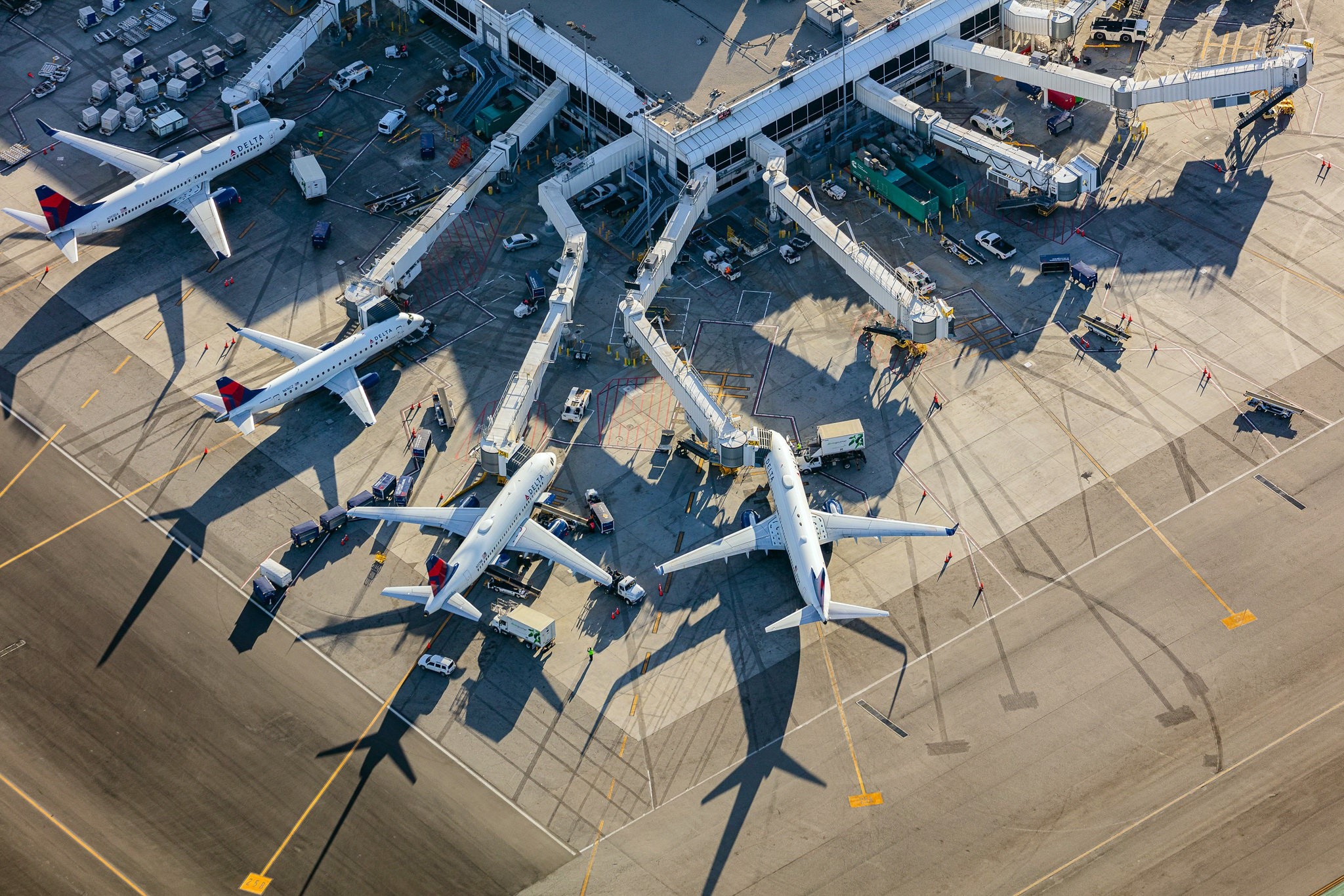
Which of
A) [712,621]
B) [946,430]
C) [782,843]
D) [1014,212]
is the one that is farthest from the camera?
[1014,212]

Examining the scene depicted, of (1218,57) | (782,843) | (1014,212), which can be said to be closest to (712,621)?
(782,843)

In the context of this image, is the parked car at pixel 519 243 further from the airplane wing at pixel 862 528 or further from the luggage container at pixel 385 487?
the airplane wing at pixel 862 528

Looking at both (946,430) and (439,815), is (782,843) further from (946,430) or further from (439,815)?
(946,430)

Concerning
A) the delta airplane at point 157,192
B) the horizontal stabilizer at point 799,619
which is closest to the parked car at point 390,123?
the delta airplane at point 157,192

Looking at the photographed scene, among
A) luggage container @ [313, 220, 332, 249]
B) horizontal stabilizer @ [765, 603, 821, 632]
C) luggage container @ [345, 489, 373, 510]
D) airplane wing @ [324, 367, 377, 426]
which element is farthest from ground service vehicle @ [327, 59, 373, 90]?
horizontal stabilizer @ [765, 603, 821, 632]

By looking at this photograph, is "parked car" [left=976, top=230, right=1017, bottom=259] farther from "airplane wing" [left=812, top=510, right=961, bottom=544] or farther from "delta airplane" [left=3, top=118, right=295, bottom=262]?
"delta airplane" [left=3, top=118, right=295, bottom=262]

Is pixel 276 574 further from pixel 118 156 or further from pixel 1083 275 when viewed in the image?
pixel 1083 275
